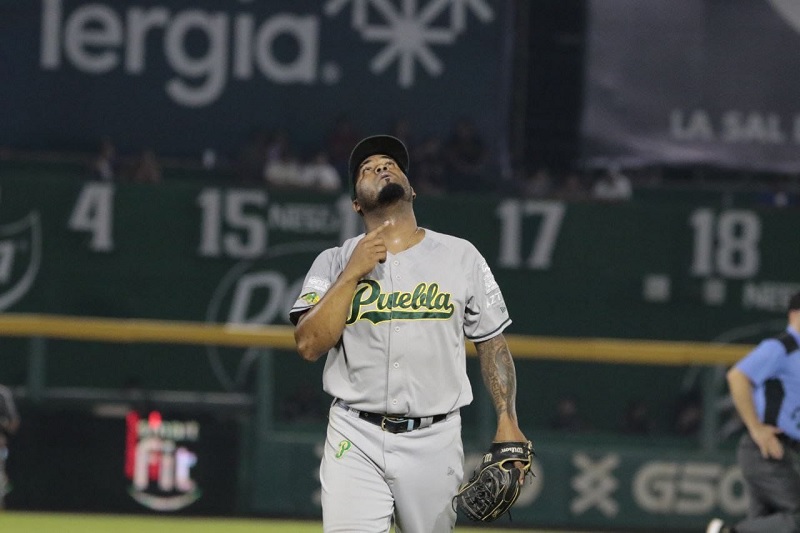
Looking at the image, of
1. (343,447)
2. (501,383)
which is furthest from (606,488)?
(343,447)

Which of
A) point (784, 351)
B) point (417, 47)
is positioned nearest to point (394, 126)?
point (417, 47)

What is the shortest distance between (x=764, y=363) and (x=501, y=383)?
2921 mm

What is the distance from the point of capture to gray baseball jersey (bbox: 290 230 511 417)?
13.5ft

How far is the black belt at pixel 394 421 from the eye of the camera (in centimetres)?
413

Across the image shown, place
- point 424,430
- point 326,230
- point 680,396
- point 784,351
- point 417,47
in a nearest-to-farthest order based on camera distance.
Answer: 1. point 424,430
2. point 784,351
3. point 680,396
4. point 326,230
5. point 417,47

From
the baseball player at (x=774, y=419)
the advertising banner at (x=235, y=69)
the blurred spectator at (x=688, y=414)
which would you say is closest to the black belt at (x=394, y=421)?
the baseball player at (x=774, y=419)

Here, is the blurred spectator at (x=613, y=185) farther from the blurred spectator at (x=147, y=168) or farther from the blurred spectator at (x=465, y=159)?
the blurred spectator at (x=147, y=168)

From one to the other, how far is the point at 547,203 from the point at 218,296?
8.22ft

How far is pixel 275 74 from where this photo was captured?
38.8 ft

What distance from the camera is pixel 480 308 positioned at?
4223 mm

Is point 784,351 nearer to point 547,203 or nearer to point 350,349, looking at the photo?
point 350,349

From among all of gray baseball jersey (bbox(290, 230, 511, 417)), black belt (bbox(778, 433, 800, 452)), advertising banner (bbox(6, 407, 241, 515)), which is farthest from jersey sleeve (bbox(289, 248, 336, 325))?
advertising banner (bbox(6, 407, 241, 515))

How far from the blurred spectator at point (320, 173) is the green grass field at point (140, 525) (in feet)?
11.8

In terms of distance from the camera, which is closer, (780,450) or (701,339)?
(780,450)
